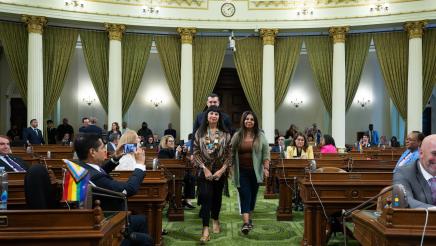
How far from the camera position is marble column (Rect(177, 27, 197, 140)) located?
42.9ft

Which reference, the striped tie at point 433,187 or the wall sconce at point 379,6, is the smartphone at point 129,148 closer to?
the striped tie at point 433,187

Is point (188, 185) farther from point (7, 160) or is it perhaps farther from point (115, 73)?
point (115, 73)

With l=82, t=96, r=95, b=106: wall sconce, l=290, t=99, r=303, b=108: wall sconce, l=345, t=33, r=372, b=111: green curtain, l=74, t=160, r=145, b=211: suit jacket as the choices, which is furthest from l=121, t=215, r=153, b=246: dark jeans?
l=290, t=99, r=303, b=108: wall sconce

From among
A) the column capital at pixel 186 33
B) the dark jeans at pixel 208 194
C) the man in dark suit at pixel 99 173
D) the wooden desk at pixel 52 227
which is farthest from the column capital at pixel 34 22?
the wooden desk at pixel 52 227

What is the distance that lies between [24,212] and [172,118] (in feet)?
44.4

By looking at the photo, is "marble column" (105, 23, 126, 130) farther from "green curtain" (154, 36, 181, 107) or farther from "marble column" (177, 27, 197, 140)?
"marble column" (177, 27, 197, 140)

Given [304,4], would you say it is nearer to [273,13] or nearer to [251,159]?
[273,13]

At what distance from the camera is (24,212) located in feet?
6.96

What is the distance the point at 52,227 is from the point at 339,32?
12.1 metres

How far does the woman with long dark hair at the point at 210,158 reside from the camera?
176 inches

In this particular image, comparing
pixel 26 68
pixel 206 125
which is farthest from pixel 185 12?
pixel 206 125

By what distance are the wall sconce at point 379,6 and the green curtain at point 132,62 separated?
7103 mm

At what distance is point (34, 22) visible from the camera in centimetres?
1175

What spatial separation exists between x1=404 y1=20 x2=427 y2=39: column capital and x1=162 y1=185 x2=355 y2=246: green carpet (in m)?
8.66
